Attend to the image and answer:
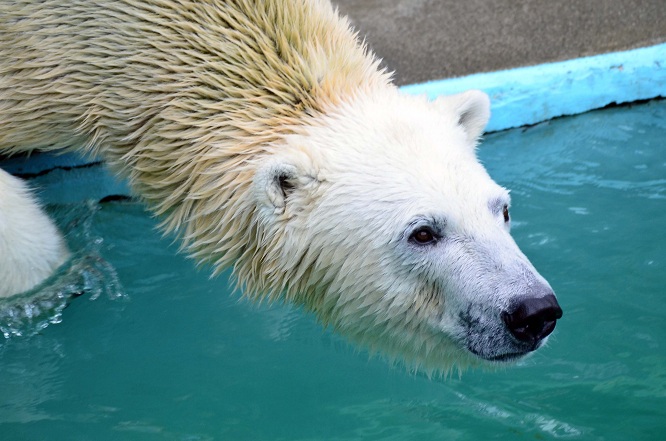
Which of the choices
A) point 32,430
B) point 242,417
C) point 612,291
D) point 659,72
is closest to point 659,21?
point 659,72

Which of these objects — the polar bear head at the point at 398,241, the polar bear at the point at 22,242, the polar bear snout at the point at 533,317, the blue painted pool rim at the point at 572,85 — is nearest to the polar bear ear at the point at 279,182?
the polar bear head at the point at 398,241

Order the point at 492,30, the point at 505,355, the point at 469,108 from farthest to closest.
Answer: the point at 492,30, the point at 469,108, the point at 505,355

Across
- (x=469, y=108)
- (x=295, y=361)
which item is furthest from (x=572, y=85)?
(x=295, y=361)

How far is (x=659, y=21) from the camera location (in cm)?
459

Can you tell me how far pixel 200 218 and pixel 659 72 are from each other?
2.88 metres

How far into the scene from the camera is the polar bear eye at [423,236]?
2.32 metres

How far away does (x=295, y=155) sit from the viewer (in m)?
2.39

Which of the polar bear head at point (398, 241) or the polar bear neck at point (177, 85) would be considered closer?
the polar bear head at point (398, 241)

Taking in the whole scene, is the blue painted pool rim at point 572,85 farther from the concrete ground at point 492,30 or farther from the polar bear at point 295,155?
the polar bear at point 295,155

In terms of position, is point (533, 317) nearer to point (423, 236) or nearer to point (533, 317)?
point (533, 317)

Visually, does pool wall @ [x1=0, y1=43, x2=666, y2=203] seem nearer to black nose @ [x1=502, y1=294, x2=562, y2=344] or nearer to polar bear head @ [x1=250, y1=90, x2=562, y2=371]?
polar bear head @ [x1=250, y1=90, x2=562, y2=371]

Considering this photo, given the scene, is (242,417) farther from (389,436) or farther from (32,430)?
(32,430)

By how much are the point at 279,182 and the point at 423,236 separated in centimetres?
44

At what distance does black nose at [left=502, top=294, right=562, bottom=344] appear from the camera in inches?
83.4
